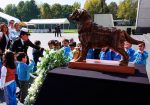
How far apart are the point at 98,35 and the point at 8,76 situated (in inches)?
100

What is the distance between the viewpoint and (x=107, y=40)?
3.90 metres

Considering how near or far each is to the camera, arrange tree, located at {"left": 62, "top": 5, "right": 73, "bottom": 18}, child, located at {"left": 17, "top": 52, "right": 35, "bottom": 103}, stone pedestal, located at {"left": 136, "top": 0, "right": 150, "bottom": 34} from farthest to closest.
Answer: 1. tree, located at {"left": 62, "top": 5, "right": 73, "bottom": 18}
2. stone pedestal, located at {"left": 136, "top": 0, "right": 150, "bottom": 34}
3. child, located at {"left": 17, "top": 52, "right": 35, "bottom": 103}

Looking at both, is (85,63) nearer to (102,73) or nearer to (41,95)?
(102,73)

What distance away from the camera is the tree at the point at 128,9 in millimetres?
59906

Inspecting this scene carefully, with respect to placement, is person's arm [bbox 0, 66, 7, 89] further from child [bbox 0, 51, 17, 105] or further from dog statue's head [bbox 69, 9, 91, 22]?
dog statue's head [bbox 69, 9, 91, 22]

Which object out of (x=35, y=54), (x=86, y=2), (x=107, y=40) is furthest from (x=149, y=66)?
(x=86, y=2)

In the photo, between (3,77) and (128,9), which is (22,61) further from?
(128,9)

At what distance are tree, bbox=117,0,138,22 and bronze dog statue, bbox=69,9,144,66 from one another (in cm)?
5681

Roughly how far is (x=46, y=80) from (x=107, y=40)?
3.25ft

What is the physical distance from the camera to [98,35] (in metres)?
3.91

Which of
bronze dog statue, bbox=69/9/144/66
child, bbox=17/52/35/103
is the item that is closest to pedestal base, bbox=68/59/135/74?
bronze dog statue, bbox=69/9/144/66

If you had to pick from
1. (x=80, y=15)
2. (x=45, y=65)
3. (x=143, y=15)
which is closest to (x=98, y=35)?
(x=80, y=15)

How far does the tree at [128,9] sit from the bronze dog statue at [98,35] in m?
56.8

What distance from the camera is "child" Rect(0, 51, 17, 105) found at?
18.3 ft
